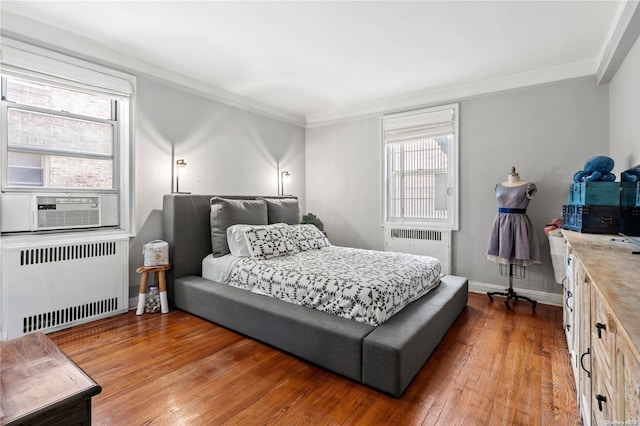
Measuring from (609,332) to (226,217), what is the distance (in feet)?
10.8

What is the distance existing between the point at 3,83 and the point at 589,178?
4.90 metres

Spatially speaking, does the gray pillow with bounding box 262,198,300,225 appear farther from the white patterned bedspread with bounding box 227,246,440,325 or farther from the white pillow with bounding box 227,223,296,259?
the white patterned bedspread with bounding box 227,246,440,325

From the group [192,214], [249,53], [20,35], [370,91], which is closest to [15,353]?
[192,214]

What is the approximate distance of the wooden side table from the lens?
0.96 metres

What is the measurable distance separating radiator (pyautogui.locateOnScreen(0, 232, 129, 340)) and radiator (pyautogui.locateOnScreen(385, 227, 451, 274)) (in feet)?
11.3

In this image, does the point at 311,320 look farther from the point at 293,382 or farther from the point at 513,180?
the point at 513,180

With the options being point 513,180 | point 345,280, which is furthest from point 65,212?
point 513,180

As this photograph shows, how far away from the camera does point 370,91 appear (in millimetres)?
4273

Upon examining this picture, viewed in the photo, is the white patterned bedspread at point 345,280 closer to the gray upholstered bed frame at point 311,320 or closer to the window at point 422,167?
the gray upholstered bed frame at point 311,320

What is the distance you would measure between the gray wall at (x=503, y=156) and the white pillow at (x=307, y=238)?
1187 mm

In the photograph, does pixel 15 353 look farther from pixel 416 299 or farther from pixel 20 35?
pixel 20 35

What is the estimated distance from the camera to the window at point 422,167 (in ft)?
13.6

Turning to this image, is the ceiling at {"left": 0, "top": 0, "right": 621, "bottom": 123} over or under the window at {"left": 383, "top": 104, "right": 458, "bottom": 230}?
over

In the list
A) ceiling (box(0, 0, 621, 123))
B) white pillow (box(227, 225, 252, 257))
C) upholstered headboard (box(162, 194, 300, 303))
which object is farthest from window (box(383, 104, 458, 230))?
white pillow (box(227, 225, 252, 257))
